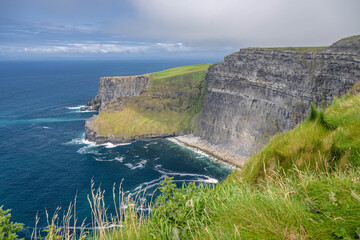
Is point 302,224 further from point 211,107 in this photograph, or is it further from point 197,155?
point 211,107

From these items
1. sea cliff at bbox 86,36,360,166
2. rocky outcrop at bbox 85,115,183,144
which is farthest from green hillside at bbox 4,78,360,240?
rocky outcrop at bbox 85,115,183,144

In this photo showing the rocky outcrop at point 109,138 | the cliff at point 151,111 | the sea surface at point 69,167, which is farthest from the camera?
the cliff at point 151,111

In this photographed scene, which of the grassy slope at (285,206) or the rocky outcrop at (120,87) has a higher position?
the grassy slope at (285,206)

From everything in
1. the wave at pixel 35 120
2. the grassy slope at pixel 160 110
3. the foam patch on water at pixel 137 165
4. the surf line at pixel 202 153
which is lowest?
the surf line at pixel 202 153

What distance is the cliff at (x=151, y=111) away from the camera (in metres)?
106

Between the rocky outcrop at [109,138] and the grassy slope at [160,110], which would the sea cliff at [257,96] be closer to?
the rocky outcrop at [109,138]

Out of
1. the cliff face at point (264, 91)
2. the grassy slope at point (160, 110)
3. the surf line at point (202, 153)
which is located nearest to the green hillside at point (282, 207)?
the surf line at point (202, 153)

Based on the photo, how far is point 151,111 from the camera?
4688 inches

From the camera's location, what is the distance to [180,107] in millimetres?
125188

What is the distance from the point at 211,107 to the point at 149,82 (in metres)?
43.2

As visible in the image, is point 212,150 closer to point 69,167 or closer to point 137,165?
point 137,165

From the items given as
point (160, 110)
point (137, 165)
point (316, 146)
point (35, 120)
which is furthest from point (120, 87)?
point (316, 146)

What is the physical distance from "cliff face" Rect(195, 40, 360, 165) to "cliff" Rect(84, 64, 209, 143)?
36.9 ft

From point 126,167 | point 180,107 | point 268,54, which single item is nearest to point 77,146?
point 126,167
